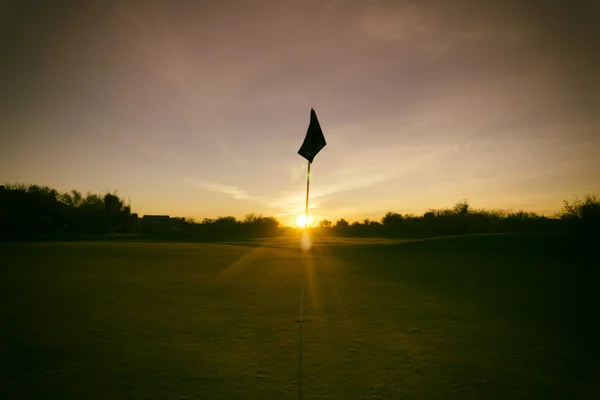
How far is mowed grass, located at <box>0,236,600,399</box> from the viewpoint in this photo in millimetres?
4023

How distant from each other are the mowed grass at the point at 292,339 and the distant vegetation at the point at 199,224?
2131 centimetres

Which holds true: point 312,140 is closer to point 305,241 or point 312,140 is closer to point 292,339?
point 305,241

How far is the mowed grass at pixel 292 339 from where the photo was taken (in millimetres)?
4023

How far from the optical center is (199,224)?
224 feet

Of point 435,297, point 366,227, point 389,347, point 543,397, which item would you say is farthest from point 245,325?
point 366,227

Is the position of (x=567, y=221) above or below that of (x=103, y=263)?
above

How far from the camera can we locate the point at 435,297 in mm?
9773

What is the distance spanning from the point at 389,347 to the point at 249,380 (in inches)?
96.7

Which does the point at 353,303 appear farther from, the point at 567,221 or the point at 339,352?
the point at 567,221

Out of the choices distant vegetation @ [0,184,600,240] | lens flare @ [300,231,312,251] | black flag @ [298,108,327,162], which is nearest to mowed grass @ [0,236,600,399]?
lens flare @ [300,231,312,251]

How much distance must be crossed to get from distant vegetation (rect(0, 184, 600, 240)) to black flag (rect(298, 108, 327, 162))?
24.2m

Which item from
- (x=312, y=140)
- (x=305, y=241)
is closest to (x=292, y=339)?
(x=305, y=241)

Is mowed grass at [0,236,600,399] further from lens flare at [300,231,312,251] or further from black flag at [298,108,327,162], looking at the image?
black flag at [298,108,327,162]

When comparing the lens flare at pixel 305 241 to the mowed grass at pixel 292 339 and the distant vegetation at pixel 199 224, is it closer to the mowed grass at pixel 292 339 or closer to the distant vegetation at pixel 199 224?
the mowed grass at pixel 292 339
